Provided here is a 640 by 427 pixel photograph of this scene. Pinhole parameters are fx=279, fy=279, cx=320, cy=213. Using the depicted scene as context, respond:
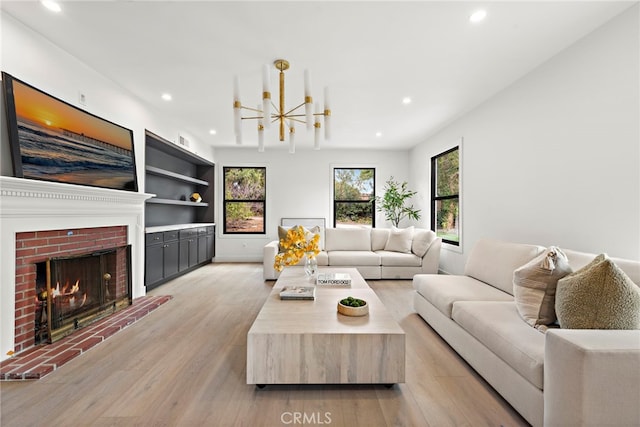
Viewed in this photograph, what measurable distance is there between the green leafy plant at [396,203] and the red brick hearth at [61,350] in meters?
4.68

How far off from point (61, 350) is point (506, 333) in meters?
3.20

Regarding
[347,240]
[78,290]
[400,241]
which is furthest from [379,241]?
[78,290]

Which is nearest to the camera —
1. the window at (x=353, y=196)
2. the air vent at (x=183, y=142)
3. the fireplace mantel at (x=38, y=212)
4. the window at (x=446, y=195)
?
the fireplace mantel at (x=38, y=212)

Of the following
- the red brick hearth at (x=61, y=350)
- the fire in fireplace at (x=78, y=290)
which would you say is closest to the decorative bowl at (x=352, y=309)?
the red brick hearth at (x=61, y=350)

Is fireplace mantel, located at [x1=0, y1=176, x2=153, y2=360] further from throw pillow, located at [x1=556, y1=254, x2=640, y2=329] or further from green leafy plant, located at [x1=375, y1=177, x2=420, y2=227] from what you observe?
green leafy plant, located at [x1=375, y1=177, x2=420, y2=227]

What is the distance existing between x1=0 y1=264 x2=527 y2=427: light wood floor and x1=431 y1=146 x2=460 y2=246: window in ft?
8.65

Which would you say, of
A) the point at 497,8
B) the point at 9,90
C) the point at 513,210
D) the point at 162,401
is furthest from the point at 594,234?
the point at 9,90

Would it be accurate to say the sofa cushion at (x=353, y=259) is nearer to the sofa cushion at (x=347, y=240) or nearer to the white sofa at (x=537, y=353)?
the sofa cushion at (x=347, y=240)

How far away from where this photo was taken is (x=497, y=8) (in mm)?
1972

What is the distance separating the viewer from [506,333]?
1668 mm

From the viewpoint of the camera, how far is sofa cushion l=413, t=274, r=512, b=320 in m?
2.34

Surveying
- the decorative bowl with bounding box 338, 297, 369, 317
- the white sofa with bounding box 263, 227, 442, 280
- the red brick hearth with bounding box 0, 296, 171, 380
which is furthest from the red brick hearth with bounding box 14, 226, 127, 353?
the white sofa with bounding box 263, 227, 442, 280

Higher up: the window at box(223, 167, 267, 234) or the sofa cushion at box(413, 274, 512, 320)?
the window at box(223, 167, 267, 234)

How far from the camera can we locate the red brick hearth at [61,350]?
74.0 inches
